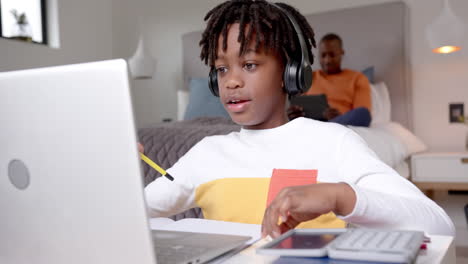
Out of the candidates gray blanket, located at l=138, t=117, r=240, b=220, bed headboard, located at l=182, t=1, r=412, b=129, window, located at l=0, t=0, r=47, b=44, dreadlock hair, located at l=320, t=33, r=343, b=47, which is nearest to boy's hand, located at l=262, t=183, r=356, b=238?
gray blanket, located at l=138, t=117, r=240, b=220

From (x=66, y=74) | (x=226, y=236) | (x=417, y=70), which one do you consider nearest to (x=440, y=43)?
(x=417, y=70)

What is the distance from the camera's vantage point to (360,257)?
0.47 m

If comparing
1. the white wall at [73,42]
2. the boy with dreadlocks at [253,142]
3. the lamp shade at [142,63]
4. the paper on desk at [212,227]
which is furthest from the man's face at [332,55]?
the paper on desk at [212,227]

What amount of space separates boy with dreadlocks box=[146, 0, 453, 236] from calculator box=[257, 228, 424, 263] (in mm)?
231

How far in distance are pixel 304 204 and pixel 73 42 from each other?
13.3 ft

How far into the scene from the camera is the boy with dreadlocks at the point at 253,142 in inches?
33.6

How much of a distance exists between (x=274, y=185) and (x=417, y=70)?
2.80 meters

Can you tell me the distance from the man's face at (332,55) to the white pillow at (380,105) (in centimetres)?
28

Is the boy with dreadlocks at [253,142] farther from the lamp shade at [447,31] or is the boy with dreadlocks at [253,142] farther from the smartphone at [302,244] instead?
the lamp shade at [447,31]

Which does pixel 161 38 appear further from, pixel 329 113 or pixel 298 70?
pixel 298 70

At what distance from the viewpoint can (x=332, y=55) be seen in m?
3.24

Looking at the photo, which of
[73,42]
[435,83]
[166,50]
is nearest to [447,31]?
[435,83]

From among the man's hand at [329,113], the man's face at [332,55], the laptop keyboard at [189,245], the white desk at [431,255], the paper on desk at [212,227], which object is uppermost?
the man's face at [332,55]

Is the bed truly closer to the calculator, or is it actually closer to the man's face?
the man's face
